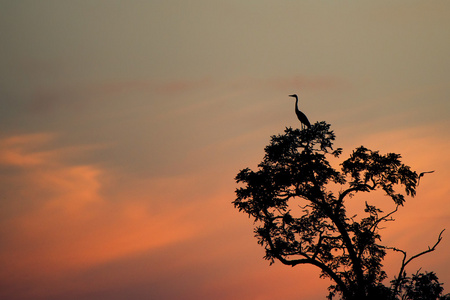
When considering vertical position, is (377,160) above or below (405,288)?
above

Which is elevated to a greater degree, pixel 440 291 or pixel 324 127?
pixel 324 127

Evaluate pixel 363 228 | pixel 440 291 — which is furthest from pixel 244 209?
pixel 440 291

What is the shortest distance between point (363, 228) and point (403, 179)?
3.56m

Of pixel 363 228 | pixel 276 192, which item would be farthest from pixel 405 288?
pixel 276 192

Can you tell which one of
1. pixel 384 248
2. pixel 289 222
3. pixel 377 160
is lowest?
pixel 384 248

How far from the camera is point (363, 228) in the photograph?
116 feet

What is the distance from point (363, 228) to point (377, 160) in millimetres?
3961

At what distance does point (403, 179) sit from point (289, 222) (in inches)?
269

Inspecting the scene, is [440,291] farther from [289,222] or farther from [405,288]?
[289,222]

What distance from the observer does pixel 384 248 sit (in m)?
35.2

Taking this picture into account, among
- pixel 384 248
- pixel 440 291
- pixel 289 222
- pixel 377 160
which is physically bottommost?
pixel 440 291

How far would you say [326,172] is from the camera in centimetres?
3419

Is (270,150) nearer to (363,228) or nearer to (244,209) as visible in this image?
(244,209)

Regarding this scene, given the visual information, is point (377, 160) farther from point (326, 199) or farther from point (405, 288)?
point (405, 288)
